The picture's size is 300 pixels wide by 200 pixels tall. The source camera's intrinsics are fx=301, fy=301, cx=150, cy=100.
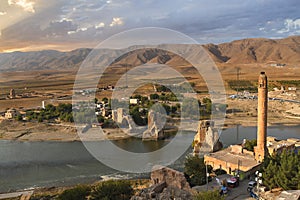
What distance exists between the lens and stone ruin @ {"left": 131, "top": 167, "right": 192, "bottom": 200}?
8579 mm

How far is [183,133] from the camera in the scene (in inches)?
819

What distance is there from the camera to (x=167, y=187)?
9.48 m

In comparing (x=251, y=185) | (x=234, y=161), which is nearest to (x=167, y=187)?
(x=251, y=185)

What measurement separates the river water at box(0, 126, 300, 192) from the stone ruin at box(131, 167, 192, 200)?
3671 millimetres

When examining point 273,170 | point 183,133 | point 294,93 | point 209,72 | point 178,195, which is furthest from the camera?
point 209,72

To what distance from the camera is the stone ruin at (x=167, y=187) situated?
8.58 meters

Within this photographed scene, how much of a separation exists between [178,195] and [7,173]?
31.7 feet

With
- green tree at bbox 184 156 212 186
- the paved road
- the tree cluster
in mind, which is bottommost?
the paved road

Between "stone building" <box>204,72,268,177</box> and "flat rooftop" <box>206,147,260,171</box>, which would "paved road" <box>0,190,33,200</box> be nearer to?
"stone building" <box>204,72,268,177</box>

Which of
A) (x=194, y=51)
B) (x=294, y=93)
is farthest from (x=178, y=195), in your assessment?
(x=194, y=51)

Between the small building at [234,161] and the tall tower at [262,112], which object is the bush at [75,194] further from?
the tall tower at [262,112]

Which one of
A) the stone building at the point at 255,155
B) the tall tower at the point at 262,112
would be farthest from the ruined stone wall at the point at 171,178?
the tall tower at the point at 262,112

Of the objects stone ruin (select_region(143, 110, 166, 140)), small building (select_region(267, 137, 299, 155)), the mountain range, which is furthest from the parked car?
the mountain range

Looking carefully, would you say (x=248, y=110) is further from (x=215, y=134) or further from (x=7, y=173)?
(x=7, y=173)
